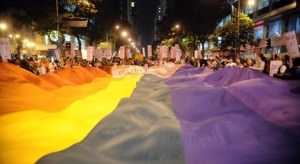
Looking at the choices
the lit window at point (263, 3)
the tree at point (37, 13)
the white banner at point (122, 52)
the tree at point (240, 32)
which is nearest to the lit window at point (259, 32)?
the lit window at point (263, 3)

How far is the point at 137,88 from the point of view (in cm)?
901

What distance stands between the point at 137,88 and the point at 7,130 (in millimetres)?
4470

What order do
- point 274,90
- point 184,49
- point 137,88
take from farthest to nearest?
point 184,49 → point 137,88 → point 274,90

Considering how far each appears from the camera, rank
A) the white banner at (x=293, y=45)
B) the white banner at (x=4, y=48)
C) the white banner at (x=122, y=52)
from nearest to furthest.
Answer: the white banner at (x=293, y=45) < the white banner at (x=4, y=48) < the white banner at (x=122, y=52)

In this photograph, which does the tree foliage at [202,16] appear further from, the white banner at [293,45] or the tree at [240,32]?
the white banner at [293,45]

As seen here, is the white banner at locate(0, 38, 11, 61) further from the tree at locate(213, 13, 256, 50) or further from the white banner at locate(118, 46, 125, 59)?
the tree at locate(213, 13, 256, 50)

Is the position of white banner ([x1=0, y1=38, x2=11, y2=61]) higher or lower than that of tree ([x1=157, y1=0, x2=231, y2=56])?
lower

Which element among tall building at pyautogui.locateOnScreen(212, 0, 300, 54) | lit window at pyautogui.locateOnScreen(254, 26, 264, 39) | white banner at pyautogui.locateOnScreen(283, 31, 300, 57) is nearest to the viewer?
white banner at pyautogui.locateOnScreen(283, 31, 300, 57)

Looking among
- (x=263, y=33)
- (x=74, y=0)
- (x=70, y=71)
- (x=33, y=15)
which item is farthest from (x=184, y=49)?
(x=70, y=71)

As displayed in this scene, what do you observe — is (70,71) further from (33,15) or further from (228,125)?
(33,15)

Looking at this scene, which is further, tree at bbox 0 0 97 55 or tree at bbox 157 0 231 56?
tree at bbox 157 0 231 56

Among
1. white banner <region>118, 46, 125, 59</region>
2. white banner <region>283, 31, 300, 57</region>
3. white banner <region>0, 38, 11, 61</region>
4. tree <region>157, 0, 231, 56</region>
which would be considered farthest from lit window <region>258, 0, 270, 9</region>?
white banner <region>0, 38, 11, 61</region>

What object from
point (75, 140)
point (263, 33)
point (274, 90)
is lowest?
point (75, 140)

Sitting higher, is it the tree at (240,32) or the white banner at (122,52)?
the tree at (240,32)
